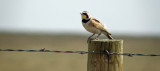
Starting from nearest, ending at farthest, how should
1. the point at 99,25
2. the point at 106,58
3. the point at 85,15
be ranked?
the point at 106,58 < the point at 99,25 < the point at 85,15

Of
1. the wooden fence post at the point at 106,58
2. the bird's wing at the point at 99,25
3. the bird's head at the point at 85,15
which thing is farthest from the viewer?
the bird's head at the point at 85,15

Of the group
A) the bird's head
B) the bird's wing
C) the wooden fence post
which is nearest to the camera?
the wooden fence post

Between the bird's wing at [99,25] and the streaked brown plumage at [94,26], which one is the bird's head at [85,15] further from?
the bird's wing at [99,25]

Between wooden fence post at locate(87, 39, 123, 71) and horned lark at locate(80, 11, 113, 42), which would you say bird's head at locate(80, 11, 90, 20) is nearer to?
horned lark at locate(80, 11, 113, 42)

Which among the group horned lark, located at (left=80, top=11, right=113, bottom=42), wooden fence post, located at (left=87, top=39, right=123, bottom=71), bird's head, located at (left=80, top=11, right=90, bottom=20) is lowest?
wooden fence post, located at (left=87, top=39, right=123, bottom=71)

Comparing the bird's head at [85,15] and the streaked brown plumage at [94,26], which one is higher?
the bird's head at [85,15]

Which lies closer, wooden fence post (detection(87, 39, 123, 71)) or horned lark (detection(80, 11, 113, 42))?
wooden fence post (detection(87, 39, 123, 71))

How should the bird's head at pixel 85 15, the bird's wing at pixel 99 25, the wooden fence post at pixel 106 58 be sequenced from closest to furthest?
the wooden fence post at pixel 106 58 → the bird's wing at pixel 99 25 → the bird's head at pixel 85 15

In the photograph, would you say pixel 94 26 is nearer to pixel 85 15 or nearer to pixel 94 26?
pixel 94 26

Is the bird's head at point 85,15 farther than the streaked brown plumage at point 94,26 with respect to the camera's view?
Yes

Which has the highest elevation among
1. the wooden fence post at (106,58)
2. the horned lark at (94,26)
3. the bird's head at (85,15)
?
the bird's head at (85,15)

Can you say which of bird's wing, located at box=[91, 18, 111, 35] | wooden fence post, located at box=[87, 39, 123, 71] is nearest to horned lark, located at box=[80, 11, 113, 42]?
bird's wing, located at box=[91, 18, 111, 35]

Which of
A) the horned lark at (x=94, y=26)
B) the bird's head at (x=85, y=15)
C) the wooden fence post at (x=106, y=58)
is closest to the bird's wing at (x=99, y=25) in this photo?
the horned lark at (x=94, y=26)

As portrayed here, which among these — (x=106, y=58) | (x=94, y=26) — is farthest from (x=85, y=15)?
(x=106, y=58)
